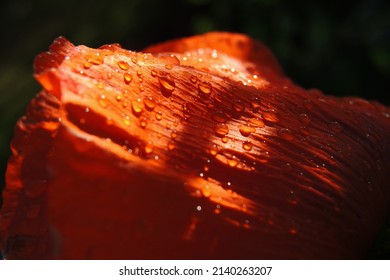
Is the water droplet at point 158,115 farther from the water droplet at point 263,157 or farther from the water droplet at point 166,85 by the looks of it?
the water droplet at point 263,157

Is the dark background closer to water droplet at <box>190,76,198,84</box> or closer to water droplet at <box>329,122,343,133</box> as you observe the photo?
water droplet at <box>329,122,343,133</box>

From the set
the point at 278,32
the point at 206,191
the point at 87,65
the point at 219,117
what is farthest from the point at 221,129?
the point at 278,32

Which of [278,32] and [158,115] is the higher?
[158,115]

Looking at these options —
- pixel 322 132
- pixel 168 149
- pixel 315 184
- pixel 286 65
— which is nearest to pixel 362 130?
pixel 322 132

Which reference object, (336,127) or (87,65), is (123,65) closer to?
(87,65)

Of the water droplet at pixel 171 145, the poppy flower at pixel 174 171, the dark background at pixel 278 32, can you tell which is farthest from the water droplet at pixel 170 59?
the dark background at pixel 278 32
